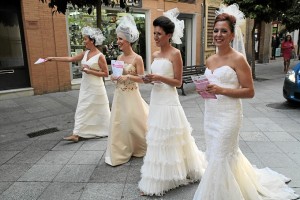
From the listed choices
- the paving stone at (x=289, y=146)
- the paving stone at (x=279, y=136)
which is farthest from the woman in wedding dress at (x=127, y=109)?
the paving stone at (x=279, y=136)

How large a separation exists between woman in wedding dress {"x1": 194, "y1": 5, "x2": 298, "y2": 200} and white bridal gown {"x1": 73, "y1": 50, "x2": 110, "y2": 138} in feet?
8.54

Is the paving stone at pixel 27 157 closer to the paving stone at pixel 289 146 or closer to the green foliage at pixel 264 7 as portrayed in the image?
the paving stone at pixel 289 146

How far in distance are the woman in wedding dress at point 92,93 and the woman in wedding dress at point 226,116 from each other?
2.51 metres

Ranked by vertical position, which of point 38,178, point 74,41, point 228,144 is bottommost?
point 38,178

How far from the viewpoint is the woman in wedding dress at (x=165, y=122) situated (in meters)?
3.08

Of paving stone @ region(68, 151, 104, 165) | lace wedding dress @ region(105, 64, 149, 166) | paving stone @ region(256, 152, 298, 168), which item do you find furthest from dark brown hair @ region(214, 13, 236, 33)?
paving stone @ region(68, 151, 104, 165)

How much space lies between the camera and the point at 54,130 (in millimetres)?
5688

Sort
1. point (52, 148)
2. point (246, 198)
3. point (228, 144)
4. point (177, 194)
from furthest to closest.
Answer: point (52, 148) → point (177, 194) → point (246, 198) → point (228, 144)

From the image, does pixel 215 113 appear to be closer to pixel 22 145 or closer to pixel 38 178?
pixel 38 178

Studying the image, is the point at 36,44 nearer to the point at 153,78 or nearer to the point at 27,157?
the point at 27,157

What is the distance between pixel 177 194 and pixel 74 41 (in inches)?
312

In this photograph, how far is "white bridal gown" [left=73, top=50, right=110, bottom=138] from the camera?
478 centimetres

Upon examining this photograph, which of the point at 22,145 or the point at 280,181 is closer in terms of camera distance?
the point at 280,181

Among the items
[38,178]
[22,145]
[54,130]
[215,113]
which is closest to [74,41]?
[54,130]
